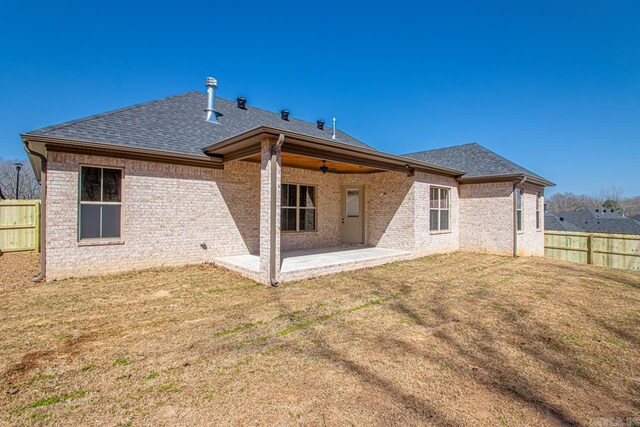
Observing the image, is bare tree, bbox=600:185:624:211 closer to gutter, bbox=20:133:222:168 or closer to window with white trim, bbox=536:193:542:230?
window with white trim, bbox=536:193:542:230

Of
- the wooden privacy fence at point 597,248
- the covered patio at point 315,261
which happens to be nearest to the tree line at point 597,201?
the wooden privacy fence at point 597,248

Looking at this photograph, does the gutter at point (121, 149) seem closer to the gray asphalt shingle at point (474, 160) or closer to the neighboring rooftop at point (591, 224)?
the gray asphalt shingle at point (474, 160)

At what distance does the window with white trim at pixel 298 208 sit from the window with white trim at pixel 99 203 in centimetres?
434

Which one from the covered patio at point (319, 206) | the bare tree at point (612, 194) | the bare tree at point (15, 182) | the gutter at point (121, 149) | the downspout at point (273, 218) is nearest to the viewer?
the gutter at point (121, 149)

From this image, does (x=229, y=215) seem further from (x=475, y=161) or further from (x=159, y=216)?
(x=475, y=161)

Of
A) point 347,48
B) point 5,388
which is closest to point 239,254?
point 5,388

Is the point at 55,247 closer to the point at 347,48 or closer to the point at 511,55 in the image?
the point at 347,48

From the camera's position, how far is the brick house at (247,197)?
6105 millimetres

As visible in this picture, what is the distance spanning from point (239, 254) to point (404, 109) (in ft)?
47.6

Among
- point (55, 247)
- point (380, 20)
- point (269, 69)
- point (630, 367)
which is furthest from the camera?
point (269, 69)

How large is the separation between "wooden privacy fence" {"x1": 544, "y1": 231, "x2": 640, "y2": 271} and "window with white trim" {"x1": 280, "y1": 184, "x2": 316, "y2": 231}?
433 inches

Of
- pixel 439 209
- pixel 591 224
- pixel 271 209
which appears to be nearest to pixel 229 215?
pixel 271 209

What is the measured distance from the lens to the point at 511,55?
1145 centimetres

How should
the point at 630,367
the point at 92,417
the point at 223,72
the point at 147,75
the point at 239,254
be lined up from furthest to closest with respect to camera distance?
the point at 147,75 → the point at 223,72 → the point at 239,254 → the point at 630,367 → the point at 92,417
